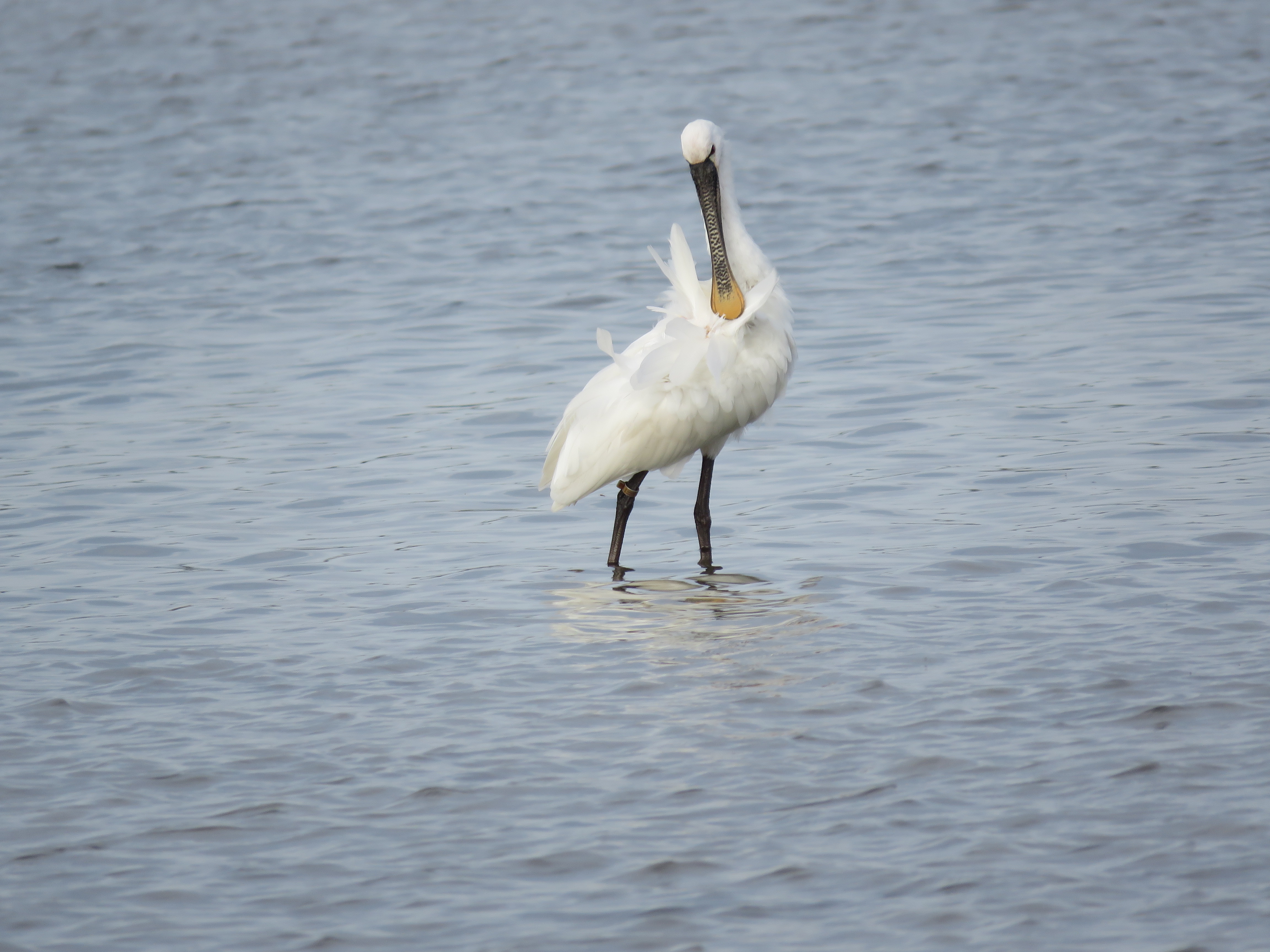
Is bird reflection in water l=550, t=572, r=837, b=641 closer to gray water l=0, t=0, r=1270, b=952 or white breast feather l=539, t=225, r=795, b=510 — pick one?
gray water l=0, t=0, r=1270, b=952

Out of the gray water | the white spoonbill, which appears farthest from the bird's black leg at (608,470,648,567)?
the gray water

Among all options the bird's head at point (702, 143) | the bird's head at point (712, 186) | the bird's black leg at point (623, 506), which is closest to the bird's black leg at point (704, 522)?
the bird's black leg at point (623, 506)

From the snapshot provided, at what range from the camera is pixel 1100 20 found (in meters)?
25.7

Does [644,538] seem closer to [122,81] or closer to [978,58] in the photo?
[978,58]

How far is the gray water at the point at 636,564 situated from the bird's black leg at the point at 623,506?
0.17 m

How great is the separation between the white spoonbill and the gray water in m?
0.41

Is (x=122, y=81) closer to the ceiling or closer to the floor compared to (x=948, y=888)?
closer to the ceiling

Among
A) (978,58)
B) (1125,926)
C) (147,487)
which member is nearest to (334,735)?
(1125,926)

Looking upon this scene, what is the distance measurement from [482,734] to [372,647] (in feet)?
3.90

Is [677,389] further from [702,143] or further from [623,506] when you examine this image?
[702,143]

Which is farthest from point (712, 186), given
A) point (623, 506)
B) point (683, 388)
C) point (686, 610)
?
point (686, 610)

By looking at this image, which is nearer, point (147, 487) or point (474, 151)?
point (147, 487)

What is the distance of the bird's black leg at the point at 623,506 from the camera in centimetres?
838

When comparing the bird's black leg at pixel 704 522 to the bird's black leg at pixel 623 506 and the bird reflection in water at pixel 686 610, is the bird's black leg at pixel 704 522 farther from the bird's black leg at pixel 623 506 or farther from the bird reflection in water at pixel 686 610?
the bird's black leg at pixel 623 506
